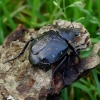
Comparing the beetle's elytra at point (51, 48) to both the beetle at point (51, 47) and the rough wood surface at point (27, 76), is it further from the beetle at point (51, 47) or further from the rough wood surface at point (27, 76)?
the rough wood surface at point (27, 76)

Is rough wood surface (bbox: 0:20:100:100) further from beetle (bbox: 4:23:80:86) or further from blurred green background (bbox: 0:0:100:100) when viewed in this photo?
blurred green background (bbox: 0:0:100:100)

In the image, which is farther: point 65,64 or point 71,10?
point 71,10

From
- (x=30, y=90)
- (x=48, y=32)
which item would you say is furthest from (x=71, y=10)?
(x=30, y=90)

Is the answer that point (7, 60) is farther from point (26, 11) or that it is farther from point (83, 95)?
point (26, 11)

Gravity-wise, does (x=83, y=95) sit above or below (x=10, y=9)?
below

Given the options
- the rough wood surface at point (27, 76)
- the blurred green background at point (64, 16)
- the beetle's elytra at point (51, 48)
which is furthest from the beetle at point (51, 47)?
the blurred green background at point (64, 16)

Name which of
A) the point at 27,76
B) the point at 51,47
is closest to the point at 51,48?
the point at 51,47

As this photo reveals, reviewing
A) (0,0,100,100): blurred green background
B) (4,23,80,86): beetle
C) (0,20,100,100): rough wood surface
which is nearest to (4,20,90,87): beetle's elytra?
(4,23,80,86): beetle
